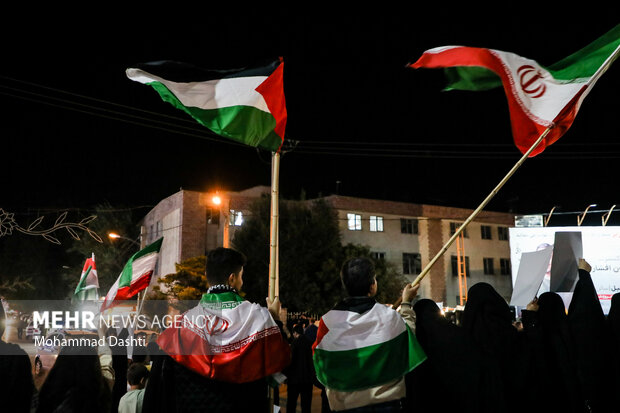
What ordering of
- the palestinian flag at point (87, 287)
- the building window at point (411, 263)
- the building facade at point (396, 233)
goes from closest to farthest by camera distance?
the palestinian flag at point (87, 287) < the building facade at point (396, 233) < the building window at point (411, 263)

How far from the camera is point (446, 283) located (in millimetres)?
40438

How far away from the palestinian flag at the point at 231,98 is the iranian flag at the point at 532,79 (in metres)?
1.79

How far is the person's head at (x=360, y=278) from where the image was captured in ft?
12.1

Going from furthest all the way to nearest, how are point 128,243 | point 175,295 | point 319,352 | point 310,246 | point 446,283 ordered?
point 128,243, point 446,283, point 310,246, point 175,295, point 319,352

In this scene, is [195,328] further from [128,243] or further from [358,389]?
[128,243]

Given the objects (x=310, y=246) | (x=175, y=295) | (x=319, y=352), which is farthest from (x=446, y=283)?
(x=319, y=352)

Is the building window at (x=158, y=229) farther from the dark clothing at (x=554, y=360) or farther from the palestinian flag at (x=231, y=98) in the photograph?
the dark clothing at (x=554, y=360)

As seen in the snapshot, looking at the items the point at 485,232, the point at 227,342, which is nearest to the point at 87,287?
the point at 227,342

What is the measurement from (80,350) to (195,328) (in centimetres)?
84

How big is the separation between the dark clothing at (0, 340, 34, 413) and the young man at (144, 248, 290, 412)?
888 millimetres

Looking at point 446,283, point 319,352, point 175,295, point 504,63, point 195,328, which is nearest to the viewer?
point 195,328

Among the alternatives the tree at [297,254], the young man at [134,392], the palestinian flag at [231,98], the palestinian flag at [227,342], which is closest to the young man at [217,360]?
the palestinian flag at [227,342]

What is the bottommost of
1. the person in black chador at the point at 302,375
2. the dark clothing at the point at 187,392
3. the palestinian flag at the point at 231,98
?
the person in black chador at the point at 302,375

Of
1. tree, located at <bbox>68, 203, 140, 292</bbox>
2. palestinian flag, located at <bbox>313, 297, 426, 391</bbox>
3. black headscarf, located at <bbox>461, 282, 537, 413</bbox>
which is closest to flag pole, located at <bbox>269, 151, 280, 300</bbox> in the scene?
palestinian flag, located at <bbox>313, 297, 426, 391</bbox>
